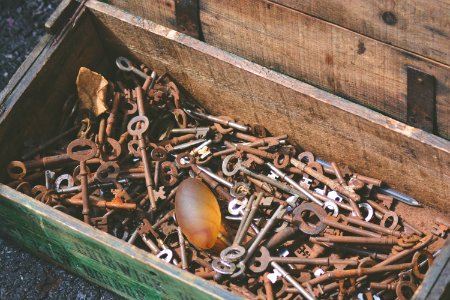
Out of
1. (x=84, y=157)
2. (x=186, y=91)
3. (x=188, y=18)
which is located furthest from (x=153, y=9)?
(x=84, y=157)

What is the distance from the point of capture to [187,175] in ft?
14.4

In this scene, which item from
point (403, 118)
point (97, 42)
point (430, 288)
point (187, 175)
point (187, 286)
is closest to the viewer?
point (430, 288)

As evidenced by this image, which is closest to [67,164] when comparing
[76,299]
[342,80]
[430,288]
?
[76,299]

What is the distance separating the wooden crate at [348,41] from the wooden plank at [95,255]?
124cm

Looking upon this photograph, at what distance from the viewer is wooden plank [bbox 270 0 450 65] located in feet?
11.6

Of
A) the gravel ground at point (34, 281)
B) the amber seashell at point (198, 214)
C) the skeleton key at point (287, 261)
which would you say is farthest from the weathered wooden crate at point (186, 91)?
the skeleton key at point (287, 261)

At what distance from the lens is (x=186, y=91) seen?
4715 mm

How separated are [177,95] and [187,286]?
1.29 metres

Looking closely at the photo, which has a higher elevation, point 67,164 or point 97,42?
point 97,42

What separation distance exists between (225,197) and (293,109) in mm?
574

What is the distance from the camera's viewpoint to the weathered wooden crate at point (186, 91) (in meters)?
3.89

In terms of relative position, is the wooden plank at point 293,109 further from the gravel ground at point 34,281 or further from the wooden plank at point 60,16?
the gravel ground at point 34,281

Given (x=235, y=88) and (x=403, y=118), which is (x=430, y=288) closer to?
(x=403, y=118)

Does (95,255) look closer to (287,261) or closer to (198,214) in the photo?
(198,214)
